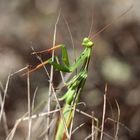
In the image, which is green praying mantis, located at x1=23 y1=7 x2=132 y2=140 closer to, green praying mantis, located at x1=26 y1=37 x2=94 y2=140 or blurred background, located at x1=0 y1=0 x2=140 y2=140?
green praying mantis, located at x1=26 y1=37 x2=94 y2=140

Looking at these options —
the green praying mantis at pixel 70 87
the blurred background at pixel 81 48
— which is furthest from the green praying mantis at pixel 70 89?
the blurred background at pixel 81 48

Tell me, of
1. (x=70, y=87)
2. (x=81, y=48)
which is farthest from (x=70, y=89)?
(x=81, y=48)

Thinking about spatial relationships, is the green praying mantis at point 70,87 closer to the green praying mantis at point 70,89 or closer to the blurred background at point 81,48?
the green praying mantis at point 70,89

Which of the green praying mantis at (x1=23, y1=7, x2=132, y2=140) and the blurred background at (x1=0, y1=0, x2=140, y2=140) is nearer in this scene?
the green praying mantis at (x1=23, y1=7, x2=132, y2=140)

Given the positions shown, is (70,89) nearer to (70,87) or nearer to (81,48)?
(70,87)

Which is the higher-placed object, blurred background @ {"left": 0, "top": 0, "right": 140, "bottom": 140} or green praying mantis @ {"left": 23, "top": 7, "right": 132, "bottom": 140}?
green praying mantis @ {"left": 23, "top": 7, "right": 132, "bottom": 140}

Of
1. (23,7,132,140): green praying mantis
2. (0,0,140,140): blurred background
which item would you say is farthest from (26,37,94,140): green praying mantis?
(0,0,140,140): blurred background

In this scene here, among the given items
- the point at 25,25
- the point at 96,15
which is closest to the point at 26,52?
the point at 25,25

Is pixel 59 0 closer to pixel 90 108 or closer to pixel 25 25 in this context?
pixel 25 25

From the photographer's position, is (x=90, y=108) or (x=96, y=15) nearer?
(x=90, y=108)
